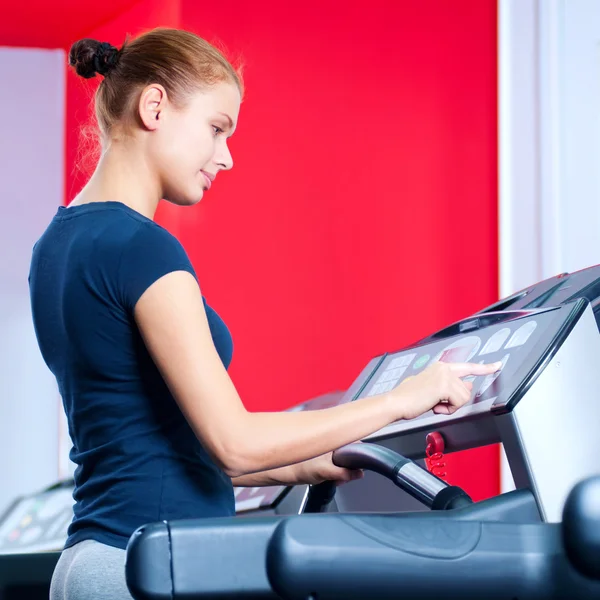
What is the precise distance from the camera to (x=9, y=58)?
4465 mm

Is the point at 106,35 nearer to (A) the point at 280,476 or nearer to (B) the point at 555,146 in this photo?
(B) the point at 555,146

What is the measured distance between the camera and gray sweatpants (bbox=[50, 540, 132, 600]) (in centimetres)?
104

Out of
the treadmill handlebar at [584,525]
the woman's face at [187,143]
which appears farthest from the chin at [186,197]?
the treadmill handlebar at [584,525]

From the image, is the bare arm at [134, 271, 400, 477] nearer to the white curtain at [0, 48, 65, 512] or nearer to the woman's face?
the woman's face

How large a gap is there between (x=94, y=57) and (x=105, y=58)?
0.07ft

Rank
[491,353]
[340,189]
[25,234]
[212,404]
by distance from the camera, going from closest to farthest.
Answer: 1. [212,404]
2. [491,353]
3. [340,189]
4. [25,234]

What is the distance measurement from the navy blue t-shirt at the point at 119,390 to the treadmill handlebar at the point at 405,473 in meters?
0.23

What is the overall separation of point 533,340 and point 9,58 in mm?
3855

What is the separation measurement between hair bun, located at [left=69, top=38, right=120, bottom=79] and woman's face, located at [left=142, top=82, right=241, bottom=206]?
0.54ft

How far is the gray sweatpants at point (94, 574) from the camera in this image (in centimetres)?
104

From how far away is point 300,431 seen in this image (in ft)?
3.48

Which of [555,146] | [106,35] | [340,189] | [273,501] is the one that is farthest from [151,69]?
[106,35]

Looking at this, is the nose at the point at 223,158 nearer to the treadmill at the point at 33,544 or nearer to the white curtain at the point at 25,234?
the treadmill at the point at 33,544

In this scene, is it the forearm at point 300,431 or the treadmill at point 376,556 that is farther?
the forearm at point 300,431
